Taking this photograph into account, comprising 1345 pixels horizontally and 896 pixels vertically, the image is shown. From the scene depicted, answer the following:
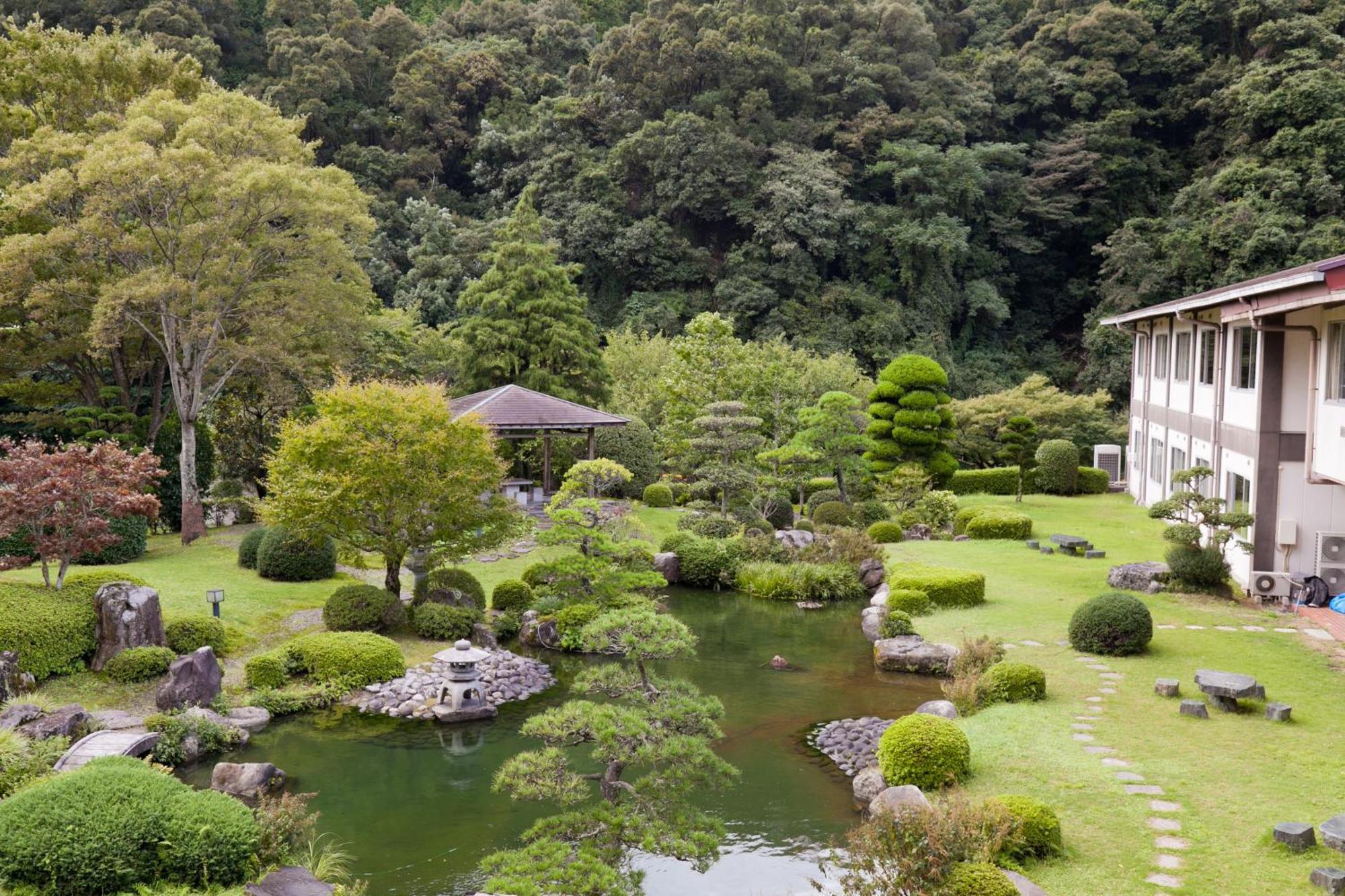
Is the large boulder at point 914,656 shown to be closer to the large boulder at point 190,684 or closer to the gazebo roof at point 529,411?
the large boulder at point 190,684

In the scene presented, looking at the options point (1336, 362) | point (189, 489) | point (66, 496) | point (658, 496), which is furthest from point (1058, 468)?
point (66, 496)

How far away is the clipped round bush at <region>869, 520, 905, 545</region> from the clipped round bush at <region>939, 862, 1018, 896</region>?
17496mm

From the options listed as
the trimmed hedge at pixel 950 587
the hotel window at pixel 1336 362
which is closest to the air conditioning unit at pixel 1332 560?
the hotel window at pixel 1336 362

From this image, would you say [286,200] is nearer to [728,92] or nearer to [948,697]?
[948,697]

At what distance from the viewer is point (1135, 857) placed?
26.6 feet

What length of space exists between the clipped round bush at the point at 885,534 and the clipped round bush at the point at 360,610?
1232 cm

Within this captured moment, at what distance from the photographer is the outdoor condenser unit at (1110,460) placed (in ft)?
111

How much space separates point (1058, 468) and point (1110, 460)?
10.9 feet

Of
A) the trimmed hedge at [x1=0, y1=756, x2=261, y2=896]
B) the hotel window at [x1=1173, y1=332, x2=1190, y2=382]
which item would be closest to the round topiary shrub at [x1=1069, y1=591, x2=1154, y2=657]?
the hotel window at [x1=1173, y1=332, x2=1190, y2=382]

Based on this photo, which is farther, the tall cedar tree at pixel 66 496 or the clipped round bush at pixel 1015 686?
the tall cedar tree at pixel 66 496

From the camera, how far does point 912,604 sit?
18016 millimetres

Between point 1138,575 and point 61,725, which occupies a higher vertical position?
point 1138,575

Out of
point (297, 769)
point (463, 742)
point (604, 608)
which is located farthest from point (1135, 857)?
point (604, 608)

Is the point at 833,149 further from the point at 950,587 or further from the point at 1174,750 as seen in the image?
the point at 1174,750
